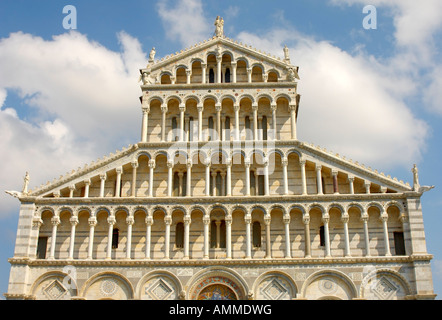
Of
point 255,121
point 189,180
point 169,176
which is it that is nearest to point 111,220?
point 169,176

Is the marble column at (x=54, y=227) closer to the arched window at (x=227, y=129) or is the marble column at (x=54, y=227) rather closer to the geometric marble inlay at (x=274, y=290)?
the arched window at (x=227, y=129)

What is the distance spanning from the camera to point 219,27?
34.3 metres

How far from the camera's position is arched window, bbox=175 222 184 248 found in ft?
97.0

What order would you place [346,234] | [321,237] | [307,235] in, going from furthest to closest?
[321,237] < [307,235] < [346,234]

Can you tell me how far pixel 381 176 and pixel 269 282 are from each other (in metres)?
7.49

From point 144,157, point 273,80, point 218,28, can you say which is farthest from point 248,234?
point 218,28

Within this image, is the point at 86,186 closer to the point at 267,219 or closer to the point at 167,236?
the point at 167,236

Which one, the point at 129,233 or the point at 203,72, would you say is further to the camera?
the point at 203,72

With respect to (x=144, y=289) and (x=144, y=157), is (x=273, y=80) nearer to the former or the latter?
(x=144, y=157)

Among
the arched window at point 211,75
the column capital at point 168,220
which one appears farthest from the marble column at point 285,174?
the arched window at point 211,75

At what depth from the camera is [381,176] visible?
29.3m

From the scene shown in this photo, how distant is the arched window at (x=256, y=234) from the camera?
96.5 feet

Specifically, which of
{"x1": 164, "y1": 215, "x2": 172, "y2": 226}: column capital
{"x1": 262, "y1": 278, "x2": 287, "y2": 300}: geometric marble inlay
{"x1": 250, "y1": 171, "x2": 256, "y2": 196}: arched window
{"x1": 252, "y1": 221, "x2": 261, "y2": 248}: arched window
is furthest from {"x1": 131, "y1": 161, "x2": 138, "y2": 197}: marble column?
{"x1": 262, "y1": 278, "x2": 287, "y2": 300}: geometric marble inlay

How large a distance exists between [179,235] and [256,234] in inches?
149
